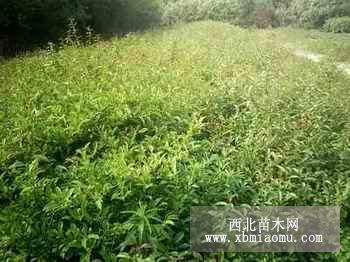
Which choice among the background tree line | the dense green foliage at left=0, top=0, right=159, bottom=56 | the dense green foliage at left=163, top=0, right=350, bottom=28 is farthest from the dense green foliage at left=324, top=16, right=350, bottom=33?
the dense green foliage at left=0, top=0, right=159, bottom=56

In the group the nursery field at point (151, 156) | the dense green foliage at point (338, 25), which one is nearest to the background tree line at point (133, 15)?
the dense green foliage at point (338, 25)

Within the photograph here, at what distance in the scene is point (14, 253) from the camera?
313cm

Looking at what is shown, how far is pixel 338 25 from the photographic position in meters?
15.8

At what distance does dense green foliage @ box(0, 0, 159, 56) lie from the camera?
949 centimetres

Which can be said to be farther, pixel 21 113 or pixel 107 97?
pixel 107 97

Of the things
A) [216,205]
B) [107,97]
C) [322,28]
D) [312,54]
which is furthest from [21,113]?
[322,28]

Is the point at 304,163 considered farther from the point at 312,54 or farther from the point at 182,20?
the point at 182,20

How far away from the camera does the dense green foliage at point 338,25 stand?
15.4m

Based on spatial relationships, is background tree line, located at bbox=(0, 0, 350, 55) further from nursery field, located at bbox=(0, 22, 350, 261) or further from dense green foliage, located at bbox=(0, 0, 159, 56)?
nursery field, located at bbox=(0, 22, 350, 261)

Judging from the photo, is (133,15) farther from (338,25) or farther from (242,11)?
(338,25)

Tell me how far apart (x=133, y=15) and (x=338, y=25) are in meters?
8.12

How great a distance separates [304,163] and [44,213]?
8.53 feet

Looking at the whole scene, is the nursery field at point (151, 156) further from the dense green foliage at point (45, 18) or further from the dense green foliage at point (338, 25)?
the dense green foliage at point (338, 25)

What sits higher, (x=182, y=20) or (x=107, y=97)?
(x=182, y=20)
